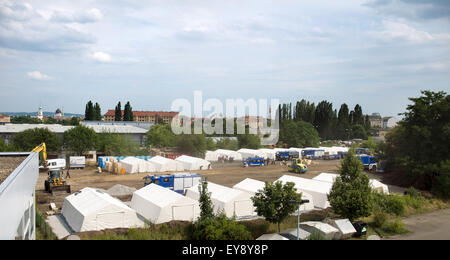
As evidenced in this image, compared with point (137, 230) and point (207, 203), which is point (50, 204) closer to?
point (137, 230)

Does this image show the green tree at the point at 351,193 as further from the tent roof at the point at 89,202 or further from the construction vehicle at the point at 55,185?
the construction vehicle at the point at 55,185

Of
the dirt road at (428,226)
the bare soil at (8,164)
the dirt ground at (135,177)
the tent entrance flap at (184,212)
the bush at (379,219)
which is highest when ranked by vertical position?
the bare soil at (8,164)

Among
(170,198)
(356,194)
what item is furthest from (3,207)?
(356,194)

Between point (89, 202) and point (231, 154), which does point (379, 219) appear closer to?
point (89, 202)

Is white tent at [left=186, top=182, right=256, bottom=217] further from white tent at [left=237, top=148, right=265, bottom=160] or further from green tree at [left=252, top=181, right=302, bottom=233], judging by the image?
white tent at [left=237, top=148, right=265, bottom=160]

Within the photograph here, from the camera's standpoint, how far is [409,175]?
2945 centimetres

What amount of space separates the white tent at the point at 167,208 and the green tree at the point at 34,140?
28.3 metres

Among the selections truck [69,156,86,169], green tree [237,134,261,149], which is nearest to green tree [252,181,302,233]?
truck [69,156,86,169]

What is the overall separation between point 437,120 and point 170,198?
23.7 meters

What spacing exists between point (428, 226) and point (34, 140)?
4016 cm

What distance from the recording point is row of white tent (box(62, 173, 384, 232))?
14.5 metres

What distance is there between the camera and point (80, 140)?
41.8 m

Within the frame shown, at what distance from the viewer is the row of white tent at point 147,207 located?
14.5 meters

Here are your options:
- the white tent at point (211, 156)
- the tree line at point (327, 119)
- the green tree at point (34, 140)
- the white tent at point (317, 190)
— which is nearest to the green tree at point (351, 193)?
the white tent at point (317, 190)
